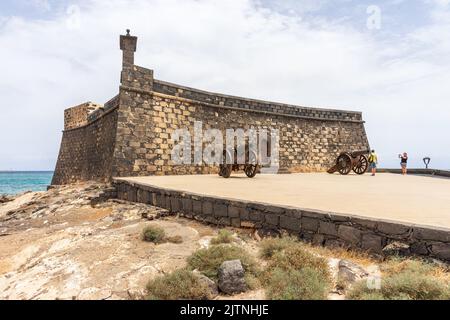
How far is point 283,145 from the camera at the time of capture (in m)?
17.6

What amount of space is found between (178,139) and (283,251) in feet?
31.9

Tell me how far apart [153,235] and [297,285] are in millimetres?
2710

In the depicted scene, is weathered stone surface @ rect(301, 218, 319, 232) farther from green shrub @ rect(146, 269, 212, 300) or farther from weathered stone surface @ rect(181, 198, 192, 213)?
weathered stone surface @ rect(181, 198, 192, 213)

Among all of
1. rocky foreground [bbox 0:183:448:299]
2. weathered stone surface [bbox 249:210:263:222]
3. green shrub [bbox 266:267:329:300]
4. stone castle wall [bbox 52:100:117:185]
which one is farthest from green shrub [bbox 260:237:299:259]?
stone castle wall [bbox 52:100:117:185]

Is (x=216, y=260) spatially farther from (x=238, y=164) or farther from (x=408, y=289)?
(x=238, y=164)

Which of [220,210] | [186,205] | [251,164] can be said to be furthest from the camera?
[251,164]

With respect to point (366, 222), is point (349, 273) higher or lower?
lower

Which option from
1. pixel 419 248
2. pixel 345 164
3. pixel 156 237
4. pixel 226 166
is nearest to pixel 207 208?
pixel 156 237

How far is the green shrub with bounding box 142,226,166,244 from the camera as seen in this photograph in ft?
16.1

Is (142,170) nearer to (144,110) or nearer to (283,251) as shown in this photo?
(144,110)

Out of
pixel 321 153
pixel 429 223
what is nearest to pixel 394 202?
pixel 429 223

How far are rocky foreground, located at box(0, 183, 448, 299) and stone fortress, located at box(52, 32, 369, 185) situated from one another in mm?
4395

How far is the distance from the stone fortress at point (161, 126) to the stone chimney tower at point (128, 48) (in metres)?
0.01

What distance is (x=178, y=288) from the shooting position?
10.1 feet
